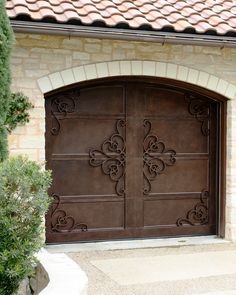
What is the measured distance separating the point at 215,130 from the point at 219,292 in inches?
144

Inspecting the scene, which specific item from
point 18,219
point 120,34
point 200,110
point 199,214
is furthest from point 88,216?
point 18,219

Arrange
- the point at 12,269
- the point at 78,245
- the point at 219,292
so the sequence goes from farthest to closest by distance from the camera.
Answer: the point at 78,245 → the point at 219,292 → the point at 12,269

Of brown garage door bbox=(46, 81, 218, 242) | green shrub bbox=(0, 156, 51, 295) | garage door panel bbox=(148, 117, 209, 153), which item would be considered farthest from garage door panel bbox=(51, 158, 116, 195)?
green shrub bbox=(0, 156, 51, 295)

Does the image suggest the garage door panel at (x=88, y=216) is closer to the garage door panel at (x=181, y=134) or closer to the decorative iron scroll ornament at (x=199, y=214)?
the decorative iron scroll ornament at (x=199, y=214)

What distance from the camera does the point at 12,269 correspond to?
3.96 meters

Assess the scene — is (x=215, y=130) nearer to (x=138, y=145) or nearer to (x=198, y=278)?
(x=138, y=145)

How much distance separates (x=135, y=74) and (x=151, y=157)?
1.35 m

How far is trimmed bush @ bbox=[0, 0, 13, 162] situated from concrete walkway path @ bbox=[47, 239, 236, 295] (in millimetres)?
1903

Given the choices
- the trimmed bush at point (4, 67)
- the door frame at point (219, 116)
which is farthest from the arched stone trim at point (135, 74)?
the trimmed bush at point (4, 67)

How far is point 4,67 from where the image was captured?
6203 mm

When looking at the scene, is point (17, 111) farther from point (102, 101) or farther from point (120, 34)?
point (120, 34)

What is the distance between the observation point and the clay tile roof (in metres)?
7.08

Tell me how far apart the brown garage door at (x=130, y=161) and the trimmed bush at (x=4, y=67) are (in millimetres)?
1827

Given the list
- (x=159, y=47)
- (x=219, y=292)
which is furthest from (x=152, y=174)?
(x=219, y=292)
